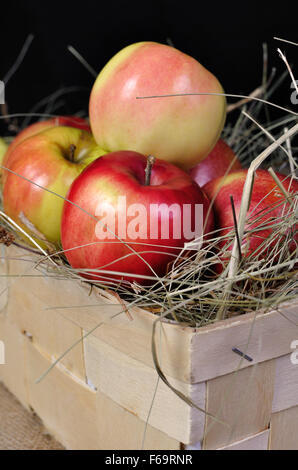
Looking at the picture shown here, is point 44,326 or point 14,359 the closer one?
point 44,326

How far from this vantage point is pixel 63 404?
72cm

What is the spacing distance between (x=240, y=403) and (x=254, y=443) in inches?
2.3

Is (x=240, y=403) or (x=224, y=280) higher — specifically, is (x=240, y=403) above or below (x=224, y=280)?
below

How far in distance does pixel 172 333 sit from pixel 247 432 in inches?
5.6

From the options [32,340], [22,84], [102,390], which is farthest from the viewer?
[22,84]

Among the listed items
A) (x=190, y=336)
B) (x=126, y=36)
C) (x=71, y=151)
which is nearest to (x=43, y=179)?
(x=71, y=151)

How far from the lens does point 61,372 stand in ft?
2.31

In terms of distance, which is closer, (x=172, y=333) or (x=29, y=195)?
(x=172, y=333)

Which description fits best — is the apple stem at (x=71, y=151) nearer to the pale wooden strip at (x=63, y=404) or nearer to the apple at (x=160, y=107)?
the apple at (x=160, y=107)

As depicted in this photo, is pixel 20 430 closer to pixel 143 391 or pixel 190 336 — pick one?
pixel 143 391

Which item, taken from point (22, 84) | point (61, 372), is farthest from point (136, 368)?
point (22, 84)

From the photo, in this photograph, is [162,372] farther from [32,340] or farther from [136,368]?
[32,340]

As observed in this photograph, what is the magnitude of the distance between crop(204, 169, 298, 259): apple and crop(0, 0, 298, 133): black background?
1.86 feet

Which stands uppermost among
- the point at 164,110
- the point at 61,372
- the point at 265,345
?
the point at 164,110
